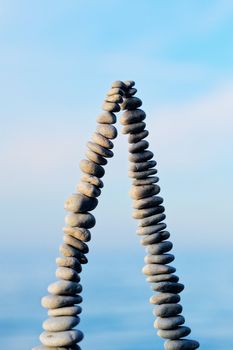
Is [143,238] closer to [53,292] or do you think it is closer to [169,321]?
[169,321]

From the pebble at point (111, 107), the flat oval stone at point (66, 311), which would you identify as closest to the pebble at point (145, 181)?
the pebble at point (111, 107)

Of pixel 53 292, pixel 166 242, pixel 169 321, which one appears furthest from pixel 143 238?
pixel 53 292

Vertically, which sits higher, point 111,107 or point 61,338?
point 111,107

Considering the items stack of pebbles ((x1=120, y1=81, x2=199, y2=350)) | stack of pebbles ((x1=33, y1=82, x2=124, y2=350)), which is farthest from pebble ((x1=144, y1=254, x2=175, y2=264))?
stack of pebbles ((x1=33, y1=82, x2=124, y2=350))

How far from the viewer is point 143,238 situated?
23.2ft

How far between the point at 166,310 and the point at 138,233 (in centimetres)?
67

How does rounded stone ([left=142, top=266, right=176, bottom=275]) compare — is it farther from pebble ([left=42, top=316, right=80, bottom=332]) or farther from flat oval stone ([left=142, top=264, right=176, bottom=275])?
pebble ([left=42, top=316, right=80, bottom=332])

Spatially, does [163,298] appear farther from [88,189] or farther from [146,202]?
[88,189]

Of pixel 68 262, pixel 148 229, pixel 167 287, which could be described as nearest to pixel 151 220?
pixel 148 229

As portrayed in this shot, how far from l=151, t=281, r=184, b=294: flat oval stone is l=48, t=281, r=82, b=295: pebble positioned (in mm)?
1044

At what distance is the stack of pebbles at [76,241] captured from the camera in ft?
19.7

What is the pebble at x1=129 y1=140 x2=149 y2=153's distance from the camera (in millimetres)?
7086

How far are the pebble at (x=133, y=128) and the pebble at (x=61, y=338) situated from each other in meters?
1.86

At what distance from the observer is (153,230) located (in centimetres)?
705
